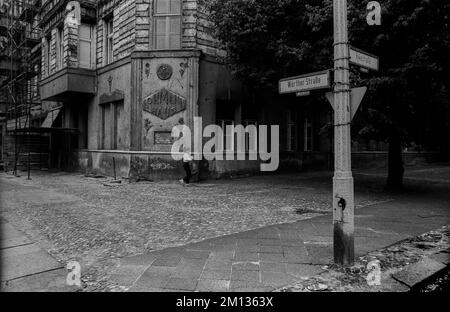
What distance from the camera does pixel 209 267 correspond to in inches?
167

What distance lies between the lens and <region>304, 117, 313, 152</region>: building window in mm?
19188

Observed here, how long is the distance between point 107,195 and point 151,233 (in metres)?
5.02

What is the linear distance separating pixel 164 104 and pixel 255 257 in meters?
10.6

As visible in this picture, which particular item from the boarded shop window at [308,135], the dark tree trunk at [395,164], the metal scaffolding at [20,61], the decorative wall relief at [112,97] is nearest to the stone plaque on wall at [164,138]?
the decorative wall relief at [112,97]

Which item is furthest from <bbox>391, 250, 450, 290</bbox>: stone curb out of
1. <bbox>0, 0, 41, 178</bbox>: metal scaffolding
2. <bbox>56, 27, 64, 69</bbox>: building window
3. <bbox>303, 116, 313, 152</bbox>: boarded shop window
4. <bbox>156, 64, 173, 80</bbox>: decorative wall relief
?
<bbox>56, 27, 64, 69</bbox>: building window

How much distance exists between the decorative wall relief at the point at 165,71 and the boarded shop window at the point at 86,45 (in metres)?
5.75

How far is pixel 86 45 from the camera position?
59.9 feet

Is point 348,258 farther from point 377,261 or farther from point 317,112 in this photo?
point 317,112

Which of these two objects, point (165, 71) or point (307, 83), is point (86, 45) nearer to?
point (165, 71)

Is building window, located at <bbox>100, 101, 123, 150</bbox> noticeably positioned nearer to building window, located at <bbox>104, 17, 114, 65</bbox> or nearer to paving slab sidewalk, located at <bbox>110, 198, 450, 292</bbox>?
building window, located at <bbox>104, 17, 114, 65</bbox>

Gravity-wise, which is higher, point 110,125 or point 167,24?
point 167,24

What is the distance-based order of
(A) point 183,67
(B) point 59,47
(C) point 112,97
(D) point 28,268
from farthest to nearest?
(B) point 59,47
(C) point 112,97
(A) point 183,67
(D) point 28,268

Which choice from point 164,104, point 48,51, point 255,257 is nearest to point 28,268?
point 255,257
